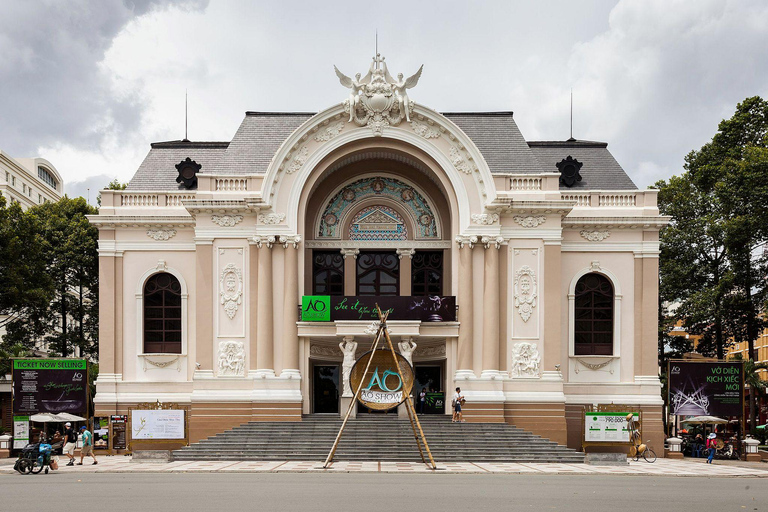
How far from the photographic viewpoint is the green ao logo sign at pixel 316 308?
121ft

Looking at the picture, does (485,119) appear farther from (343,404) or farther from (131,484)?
(131,484)

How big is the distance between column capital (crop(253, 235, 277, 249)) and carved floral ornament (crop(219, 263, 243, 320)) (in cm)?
161

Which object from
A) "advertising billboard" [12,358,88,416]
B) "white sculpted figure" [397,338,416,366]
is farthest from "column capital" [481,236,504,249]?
"advertising billboard" [12,358,88,416]

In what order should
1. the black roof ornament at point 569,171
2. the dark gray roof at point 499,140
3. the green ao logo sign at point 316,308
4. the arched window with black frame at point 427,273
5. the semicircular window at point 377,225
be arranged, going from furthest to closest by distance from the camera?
the black roof ornament at point 569,171 → the semicircular window at point 377,225 → the arched window with black frame at point 427,273 → the dark gray roof at point 499,140 → the green ao logo sign at point 316,308

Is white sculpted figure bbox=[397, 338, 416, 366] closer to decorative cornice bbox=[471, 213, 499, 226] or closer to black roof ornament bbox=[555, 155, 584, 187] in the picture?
decorative cornice bbox=[471, 213, 499, 226]

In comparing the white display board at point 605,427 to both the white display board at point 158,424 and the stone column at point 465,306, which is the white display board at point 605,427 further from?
the white display board at point 158,424

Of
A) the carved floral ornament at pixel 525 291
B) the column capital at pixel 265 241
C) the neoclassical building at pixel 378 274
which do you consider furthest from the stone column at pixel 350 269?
the carved floral ornament at pixel 525 291

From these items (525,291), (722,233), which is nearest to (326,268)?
(525,291)

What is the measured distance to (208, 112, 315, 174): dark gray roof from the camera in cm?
3969

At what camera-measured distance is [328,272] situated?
131 ft

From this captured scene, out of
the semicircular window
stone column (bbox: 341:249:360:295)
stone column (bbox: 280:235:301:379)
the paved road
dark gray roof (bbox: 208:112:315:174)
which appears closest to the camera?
the paved road

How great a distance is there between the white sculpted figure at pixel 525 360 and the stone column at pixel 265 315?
433 inches

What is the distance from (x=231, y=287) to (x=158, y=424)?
757 cm

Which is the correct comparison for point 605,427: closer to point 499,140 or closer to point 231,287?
point 499,140
